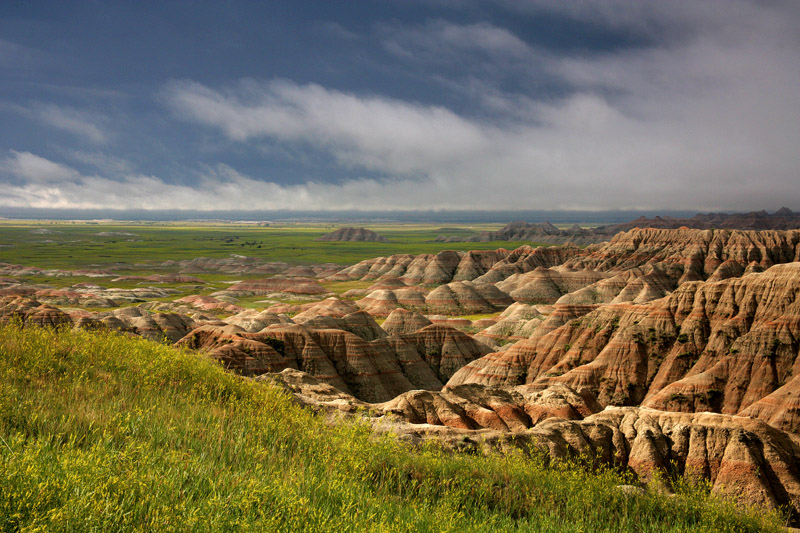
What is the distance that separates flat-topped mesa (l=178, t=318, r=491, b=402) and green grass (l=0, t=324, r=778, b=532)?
93.4 ft

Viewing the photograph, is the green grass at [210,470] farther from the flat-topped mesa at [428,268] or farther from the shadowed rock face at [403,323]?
the flat-topped mesa at [428,268]

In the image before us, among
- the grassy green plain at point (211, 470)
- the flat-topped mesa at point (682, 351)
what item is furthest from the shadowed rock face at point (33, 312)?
the grassy green plain at point (211, 470)

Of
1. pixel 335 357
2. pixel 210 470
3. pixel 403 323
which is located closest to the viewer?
pixel 210 470

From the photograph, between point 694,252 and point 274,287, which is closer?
point 694,252

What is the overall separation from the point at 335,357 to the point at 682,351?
34.4m

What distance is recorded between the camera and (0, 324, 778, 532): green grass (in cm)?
578

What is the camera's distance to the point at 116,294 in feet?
352

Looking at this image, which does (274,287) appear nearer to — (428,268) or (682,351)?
(428,268)

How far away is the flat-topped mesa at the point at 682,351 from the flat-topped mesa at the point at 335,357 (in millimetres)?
5773

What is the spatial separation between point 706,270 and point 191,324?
119270 mm

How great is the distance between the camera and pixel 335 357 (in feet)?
161

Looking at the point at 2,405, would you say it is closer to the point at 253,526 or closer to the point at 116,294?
the point at 253,526

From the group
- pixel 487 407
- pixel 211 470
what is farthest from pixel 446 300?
pixel 211 470

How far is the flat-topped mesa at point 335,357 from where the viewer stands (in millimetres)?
42812
